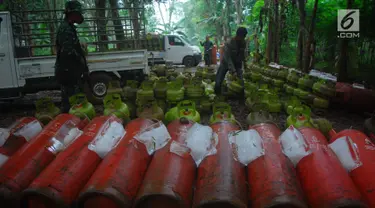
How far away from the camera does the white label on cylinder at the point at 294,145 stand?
236 centimetres

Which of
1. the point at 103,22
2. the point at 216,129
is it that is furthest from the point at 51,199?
the point at 103,22

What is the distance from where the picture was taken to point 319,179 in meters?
2.03

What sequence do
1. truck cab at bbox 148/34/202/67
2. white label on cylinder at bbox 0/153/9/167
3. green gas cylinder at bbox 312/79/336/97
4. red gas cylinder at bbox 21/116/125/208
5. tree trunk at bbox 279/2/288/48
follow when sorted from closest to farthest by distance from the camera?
red gas cylinder at bbox 21/116/125/208 < white label on cylinder at bbox 0/153/9/167 < green gas cylinder at bbox 312/79/336/97 < tree trunk at bbox 279/2/288/48 < truck cab at bbox 148/34/202/67

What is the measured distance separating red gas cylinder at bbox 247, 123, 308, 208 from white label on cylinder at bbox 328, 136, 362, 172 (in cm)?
48

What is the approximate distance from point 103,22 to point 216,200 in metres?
7.83

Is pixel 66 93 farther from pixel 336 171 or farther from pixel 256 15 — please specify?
pixel 256 15

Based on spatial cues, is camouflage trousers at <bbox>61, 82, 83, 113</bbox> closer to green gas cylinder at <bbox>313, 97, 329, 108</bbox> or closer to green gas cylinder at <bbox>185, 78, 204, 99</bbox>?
green gas cylinder at <bbox>185, 78, 204, 99</bbox>

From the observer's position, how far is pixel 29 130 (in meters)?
3.17

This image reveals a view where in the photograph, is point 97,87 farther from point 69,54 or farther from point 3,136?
point 3,136

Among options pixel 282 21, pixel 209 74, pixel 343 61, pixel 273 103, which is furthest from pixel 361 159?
pixel 282 21

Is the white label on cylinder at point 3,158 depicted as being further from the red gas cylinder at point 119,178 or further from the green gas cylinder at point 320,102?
the green gas cylinder at point 320,102

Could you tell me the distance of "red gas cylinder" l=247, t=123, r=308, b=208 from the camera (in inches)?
72.7

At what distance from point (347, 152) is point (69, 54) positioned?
4288 millimetres

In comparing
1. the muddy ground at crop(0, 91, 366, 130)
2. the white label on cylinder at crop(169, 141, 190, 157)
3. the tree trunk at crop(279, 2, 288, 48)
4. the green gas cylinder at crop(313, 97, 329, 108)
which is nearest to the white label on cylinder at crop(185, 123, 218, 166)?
the white label on cylinder at crop(169, 141, 190, 157)
